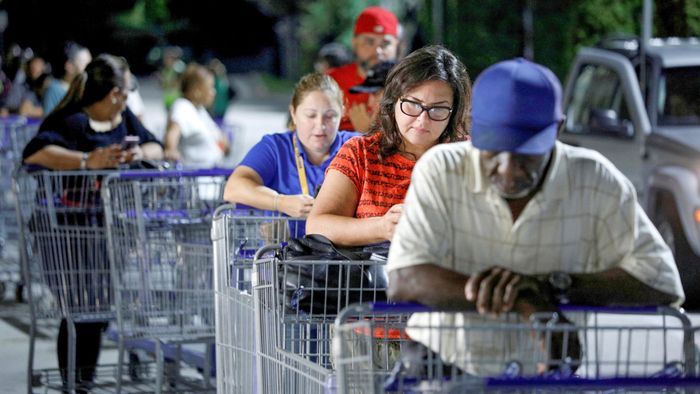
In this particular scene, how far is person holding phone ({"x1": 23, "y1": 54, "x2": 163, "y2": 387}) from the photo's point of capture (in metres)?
7.99

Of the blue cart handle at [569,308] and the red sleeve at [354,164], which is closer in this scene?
the blue cart handle at [569,308]

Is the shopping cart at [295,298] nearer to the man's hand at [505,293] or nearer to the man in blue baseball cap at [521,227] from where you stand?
the man in blue baseball cap at [521,227]

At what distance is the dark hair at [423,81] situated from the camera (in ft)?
16.8

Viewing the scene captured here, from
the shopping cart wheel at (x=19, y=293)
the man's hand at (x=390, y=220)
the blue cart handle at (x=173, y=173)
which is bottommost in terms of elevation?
the shopping cart wheel at (x=19, y=293)

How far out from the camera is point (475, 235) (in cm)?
362

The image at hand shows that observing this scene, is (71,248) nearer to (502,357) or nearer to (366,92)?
(366,92)

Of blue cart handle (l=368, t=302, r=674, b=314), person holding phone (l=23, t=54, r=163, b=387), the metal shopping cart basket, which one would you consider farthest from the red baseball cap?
blue cart handle (l=368, t=302, r=674, b=314)

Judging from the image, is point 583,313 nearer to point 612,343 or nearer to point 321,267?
point 321,267

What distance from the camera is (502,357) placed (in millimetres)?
3568

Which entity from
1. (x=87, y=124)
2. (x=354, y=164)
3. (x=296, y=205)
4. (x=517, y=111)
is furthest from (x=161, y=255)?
(x=517, y=111)

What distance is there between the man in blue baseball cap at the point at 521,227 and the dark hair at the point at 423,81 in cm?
144

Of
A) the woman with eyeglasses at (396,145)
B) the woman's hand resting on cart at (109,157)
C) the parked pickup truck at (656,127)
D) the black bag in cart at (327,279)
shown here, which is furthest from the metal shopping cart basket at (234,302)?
the parked pickup truck at (656,127)

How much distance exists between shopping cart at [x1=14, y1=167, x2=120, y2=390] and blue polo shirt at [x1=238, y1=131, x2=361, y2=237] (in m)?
1.44

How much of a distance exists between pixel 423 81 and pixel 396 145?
0.80 feet
